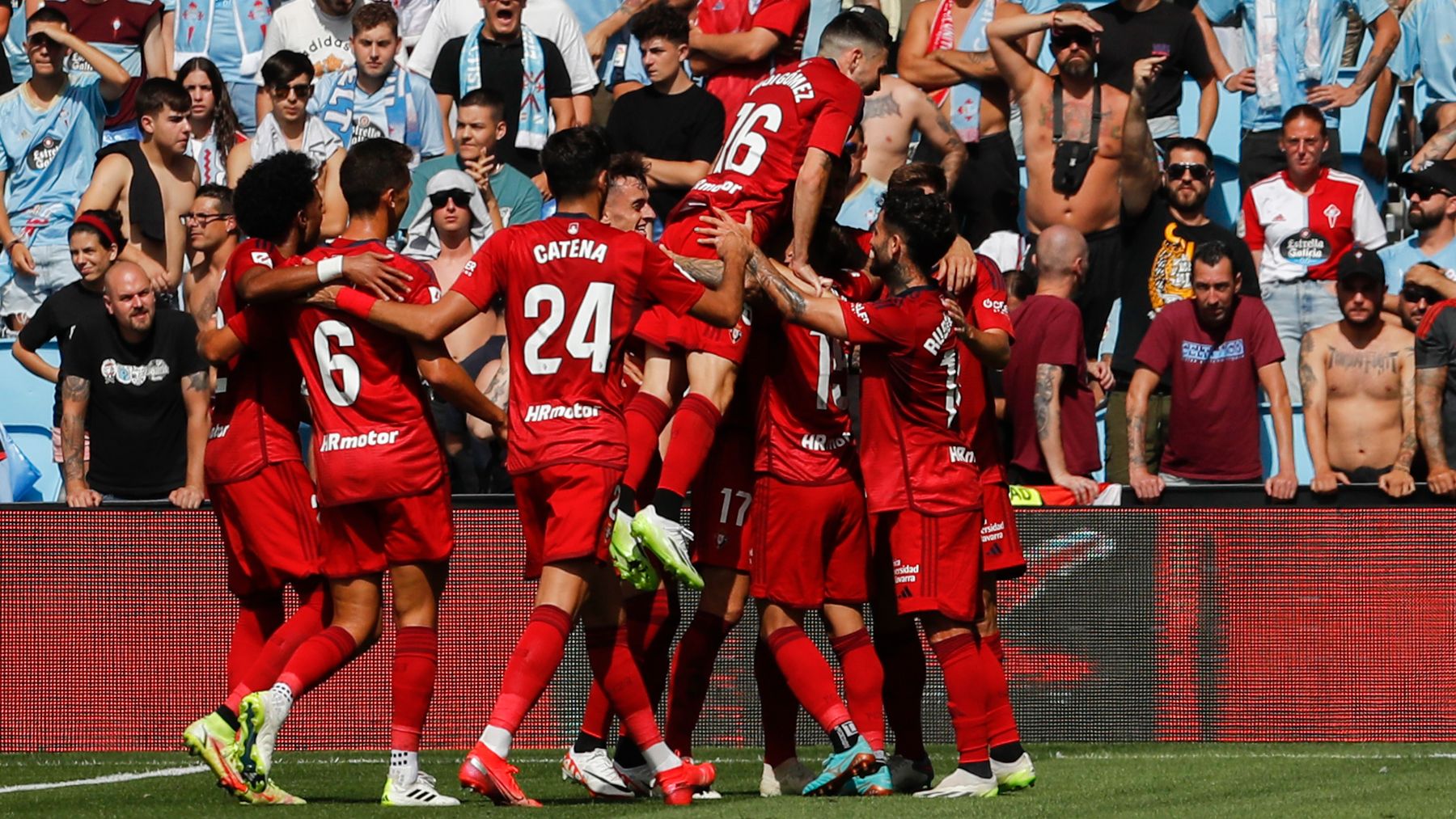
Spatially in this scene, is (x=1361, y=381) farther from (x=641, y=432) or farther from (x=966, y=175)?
(x=641, y=432)

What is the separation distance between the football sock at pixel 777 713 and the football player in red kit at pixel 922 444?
722 millimetres

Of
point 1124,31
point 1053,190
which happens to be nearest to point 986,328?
point 1053,190

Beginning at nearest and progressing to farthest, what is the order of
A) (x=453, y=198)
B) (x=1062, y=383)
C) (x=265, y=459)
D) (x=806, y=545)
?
(x=806, y=545)
(x=265, y=459)
(x=1062, y=383)
(x=453, y=198)

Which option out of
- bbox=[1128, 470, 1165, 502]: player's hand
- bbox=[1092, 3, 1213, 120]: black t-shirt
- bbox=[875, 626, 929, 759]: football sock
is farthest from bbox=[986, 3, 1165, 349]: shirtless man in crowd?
bbox=[875, 626, 929, 759]: football sock

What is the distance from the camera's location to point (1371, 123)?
14164 mm

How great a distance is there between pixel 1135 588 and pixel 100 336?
572 centimetres

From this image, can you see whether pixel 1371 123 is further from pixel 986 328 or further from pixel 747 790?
pixel 747 790

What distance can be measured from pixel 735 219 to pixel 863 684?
6.69 feet

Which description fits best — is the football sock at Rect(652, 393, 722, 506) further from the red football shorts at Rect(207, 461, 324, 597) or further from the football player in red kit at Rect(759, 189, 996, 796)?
the red football shorts at Rect(207, 461, 324, 597)

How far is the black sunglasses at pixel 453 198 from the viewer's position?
12539 mm

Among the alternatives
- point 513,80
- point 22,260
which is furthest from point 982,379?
point 22,260

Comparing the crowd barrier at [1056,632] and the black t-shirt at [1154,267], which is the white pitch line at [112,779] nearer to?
the crowd barrier at [1056,632]

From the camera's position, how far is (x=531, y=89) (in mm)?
13961

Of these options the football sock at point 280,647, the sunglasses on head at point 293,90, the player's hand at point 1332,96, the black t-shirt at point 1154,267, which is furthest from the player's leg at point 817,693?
the player's hand at point 1332,96
